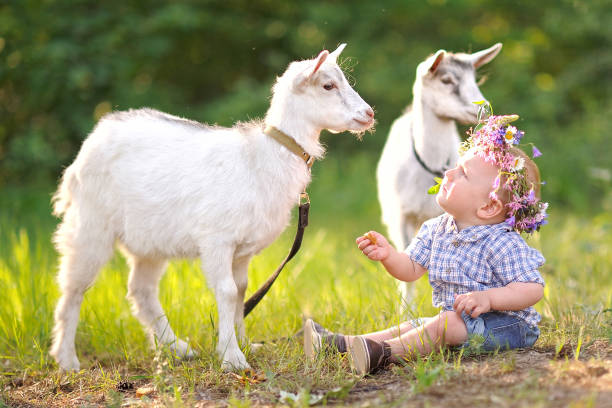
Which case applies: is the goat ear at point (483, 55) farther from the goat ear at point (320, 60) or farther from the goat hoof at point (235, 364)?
the goat hoof at point (235, 364)

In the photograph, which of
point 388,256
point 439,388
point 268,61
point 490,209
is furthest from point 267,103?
point 439,388

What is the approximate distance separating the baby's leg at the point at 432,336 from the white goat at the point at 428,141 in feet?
4.04

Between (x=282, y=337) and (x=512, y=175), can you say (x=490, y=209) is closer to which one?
(x=512, y=175)

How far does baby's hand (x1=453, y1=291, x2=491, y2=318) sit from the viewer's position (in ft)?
10.2

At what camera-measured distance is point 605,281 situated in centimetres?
517

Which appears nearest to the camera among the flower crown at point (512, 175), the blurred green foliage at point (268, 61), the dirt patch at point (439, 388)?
the dirt patch at point (439, 388)

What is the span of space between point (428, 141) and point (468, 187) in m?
1.46

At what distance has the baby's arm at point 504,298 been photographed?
3.14 metres

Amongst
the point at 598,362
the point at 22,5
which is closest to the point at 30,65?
the point at 22,5

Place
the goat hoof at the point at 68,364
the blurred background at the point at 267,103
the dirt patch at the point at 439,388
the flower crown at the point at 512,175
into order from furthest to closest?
the blurred background at the point at 267,103 < the goat hoof at the point at 68,364 < the flower crown at the point at 512,175 < the dirt patch at the point at 439,388

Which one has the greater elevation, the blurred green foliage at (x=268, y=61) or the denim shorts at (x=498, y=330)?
the blurred green foliage at (x=268, y=61)


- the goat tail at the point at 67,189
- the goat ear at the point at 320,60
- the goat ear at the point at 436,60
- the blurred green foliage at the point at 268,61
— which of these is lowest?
the goat tail at the point at 67,189

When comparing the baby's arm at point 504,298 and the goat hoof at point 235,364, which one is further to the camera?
the goat hoof at point 235,364

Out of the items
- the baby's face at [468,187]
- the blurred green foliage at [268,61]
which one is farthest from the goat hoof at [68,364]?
the blurred green foliage at [268,61]
